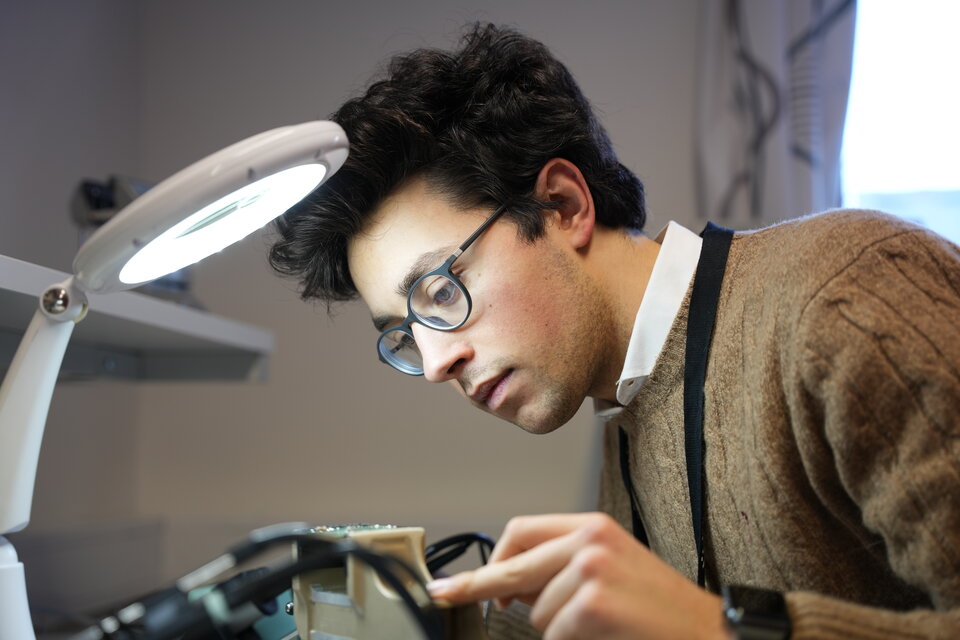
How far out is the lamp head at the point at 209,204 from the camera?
1.96ft

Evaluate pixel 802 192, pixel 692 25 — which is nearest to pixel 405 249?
pixel 802 192

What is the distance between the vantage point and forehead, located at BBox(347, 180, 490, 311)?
0.97 meters

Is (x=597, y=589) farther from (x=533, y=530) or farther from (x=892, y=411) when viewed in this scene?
(x=892, y=411)

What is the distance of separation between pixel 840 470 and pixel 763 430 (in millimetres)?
104

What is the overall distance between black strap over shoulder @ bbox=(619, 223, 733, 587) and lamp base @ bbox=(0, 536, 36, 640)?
0.65 metres

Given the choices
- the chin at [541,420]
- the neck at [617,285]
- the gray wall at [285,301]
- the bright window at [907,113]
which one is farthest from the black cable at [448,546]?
the bright window at [907,113]

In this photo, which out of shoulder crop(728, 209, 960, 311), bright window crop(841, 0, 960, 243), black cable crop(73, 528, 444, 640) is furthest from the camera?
bright window crop(841, 0, 960, 243)

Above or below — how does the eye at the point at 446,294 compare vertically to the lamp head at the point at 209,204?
below

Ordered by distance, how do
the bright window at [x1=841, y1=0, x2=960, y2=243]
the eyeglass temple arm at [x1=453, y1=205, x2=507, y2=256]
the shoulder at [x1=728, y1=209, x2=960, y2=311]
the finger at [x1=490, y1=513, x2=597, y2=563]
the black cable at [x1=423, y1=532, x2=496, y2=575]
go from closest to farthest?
the finger at [x1=490, y1=513, x2=597, y2=563] < the shoulder at [x1=728, y1=209, x2=960, y2=311] < the black cable at [x1=423, y1=532, x2=496, y2=575] < the eyeglass temple arm at [x1=453, y1=205, x2=507, y2=256] < the bright window at [x1=841, y1=0, x2=960, y2=243]

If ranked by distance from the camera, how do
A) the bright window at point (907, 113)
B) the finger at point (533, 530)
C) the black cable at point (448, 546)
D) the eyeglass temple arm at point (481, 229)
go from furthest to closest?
the bright window at point (907, 113) < the eyeglass temple arm at point (481, 229) < the black cable at point (448, 546) < the finger at point (533, 530)

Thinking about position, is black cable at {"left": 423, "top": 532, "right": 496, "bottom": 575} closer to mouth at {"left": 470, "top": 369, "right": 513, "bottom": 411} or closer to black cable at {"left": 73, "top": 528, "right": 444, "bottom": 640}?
mouth at {"left": 470, "top": 369, "right": 513, "bottom": 411}

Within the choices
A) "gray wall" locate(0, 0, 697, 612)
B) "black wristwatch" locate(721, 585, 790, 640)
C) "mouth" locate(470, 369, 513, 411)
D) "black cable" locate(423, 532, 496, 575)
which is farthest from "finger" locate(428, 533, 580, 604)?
"gray wall" locate(0, 0, 697, 612)

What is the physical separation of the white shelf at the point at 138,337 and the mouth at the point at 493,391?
0.47 m

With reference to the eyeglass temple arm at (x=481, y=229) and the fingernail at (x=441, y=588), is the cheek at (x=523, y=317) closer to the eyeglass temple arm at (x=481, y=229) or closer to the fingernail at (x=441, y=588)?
the eyeglass temple arm at (x=481, y=229)
